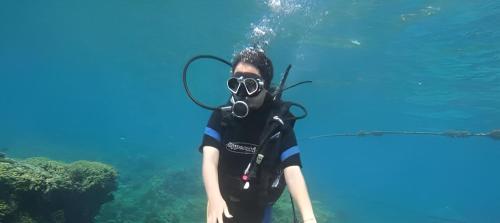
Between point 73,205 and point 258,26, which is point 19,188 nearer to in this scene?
point 73,205

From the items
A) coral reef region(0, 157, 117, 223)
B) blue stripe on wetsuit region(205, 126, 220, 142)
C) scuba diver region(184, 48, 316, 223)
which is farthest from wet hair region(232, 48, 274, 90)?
coral reef region(0, 157, 117, 223)

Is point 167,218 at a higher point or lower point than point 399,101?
lower

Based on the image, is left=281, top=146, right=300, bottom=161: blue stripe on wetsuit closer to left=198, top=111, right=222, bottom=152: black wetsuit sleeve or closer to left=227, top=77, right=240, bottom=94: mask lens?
left=198, top=111, right=222, bottom=152: black wetsuit sleeve

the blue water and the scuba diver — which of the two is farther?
the blue water

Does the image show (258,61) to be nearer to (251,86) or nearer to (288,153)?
(251,86)

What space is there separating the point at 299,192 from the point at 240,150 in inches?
28.4

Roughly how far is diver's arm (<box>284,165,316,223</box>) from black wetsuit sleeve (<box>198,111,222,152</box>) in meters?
0.74

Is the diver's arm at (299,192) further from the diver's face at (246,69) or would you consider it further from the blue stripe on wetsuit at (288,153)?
the diver's face at (246,69)

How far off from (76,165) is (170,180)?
10509mm

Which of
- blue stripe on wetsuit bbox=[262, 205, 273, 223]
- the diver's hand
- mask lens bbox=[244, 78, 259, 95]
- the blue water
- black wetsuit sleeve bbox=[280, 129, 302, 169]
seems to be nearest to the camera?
the diver's hand

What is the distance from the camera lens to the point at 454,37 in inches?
839

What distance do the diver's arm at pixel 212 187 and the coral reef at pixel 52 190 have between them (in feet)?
14.5

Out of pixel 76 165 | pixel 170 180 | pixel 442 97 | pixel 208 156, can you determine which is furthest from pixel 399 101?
pixel 208 156

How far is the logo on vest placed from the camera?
371cm
